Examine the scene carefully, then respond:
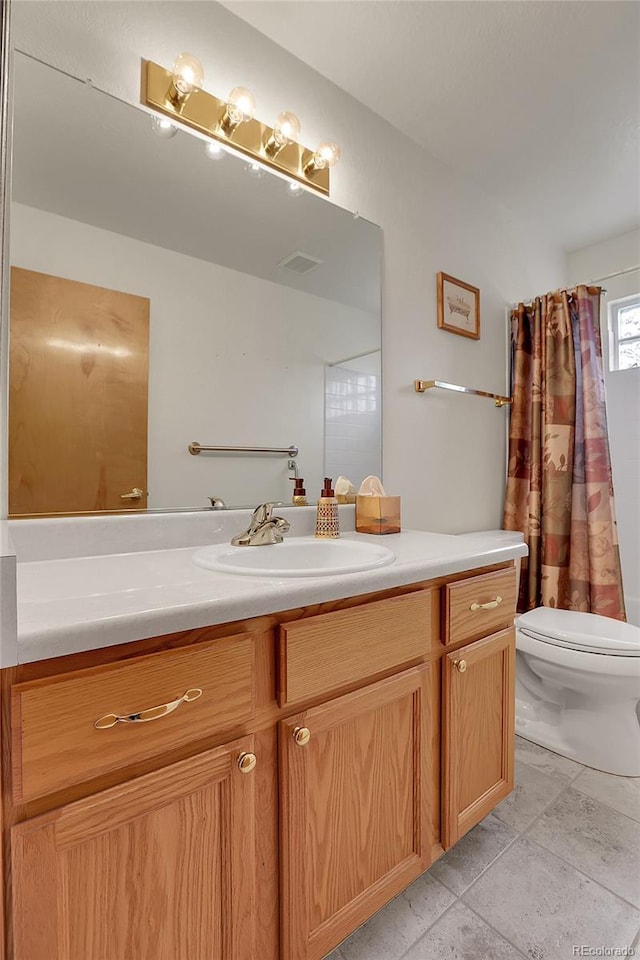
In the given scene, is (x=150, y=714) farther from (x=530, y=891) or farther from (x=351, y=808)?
(x=530, y=891)

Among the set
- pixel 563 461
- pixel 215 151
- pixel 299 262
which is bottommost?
pixel 563 461

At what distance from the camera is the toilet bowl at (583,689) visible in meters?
→ 1.56

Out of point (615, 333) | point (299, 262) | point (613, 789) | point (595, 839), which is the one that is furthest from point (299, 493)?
point (615, 333)

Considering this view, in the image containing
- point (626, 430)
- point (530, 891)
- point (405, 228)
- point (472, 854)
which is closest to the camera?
point (530, 891)

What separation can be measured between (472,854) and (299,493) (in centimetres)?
112

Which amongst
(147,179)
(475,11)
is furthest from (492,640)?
(475,11)

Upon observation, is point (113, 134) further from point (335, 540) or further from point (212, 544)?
point (335, 540)

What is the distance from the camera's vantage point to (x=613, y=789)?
153 cm

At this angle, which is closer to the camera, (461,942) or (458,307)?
(461,942)

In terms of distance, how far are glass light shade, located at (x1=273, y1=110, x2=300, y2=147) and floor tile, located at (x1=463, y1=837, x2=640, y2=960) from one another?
7.02ft

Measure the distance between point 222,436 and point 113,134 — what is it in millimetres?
793

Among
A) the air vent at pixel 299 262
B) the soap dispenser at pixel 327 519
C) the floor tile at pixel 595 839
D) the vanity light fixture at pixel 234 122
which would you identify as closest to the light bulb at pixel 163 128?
the vanity light fixture at pixel 234 122

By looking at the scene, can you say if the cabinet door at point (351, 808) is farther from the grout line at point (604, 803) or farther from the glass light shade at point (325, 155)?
the glass light shade at point (325, 155)

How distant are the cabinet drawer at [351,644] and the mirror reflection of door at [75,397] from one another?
60cm
